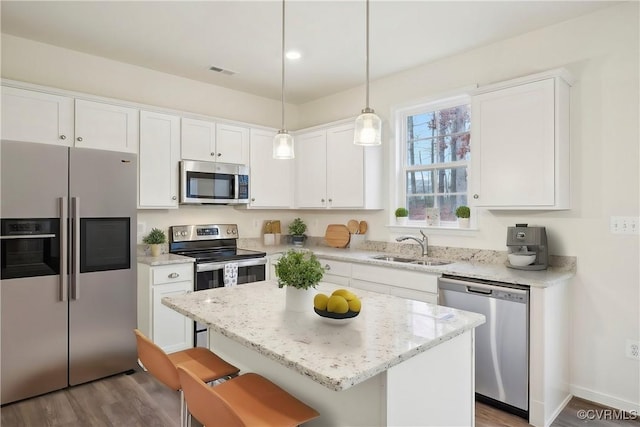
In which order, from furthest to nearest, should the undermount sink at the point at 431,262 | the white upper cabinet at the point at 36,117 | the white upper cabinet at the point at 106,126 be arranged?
the undermount sink at the point at 431,262 < the white upper cabinet at the point at 106,126 < the white upper cabinet at the point at 36,117

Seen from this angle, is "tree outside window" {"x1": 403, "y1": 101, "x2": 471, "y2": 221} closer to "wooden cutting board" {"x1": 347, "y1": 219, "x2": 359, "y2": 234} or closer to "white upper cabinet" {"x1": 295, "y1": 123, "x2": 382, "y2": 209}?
"white upper cabinet" {"x1": 295, "y1": 123, "x2": 382, "y2": 209}

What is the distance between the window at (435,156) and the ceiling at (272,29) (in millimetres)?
499

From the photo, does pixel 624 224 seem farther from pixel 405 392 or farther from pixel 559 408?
pixel 405 392

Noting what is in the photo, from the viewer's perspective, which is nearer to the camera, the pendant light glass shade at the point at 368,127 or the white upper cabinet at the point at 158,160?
the pendant light glass shade at the point at 368,127

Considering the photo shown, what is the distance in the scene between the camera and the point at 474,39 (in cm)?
316

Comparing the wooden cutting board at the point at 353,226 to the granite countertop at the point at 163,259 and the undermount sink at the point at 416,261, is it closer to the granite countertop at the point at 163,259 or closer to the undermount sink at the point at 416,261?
the undermount sink at the point at 416,261

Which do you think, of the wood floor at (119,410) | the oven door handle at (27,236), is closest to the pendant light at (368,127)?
the wood floor at (119,410)

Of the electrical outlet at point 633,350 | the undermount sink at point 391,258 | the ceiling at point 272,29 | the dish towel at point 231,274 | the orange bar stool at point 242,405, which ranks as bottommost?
the electrical outlet at point 633,350

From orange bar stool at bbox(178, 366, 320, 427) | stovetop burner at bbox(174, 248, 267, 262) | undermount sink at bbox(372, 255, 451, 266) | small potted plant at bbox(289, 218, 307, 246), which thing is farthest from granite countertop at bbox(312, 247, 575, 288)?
orange bar stool at bbox(178, 366, 320, 427)

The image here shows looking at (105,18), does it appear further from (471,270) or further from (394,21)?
(471,270)

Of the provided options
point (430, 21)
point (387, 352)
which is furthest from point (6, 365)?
point (430, 21)

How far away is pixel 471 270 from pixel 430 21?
6.04 feet

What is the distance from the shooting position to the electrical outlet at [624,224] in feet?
8.49

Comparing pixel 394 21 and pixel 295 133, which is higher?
pixel 394 21
